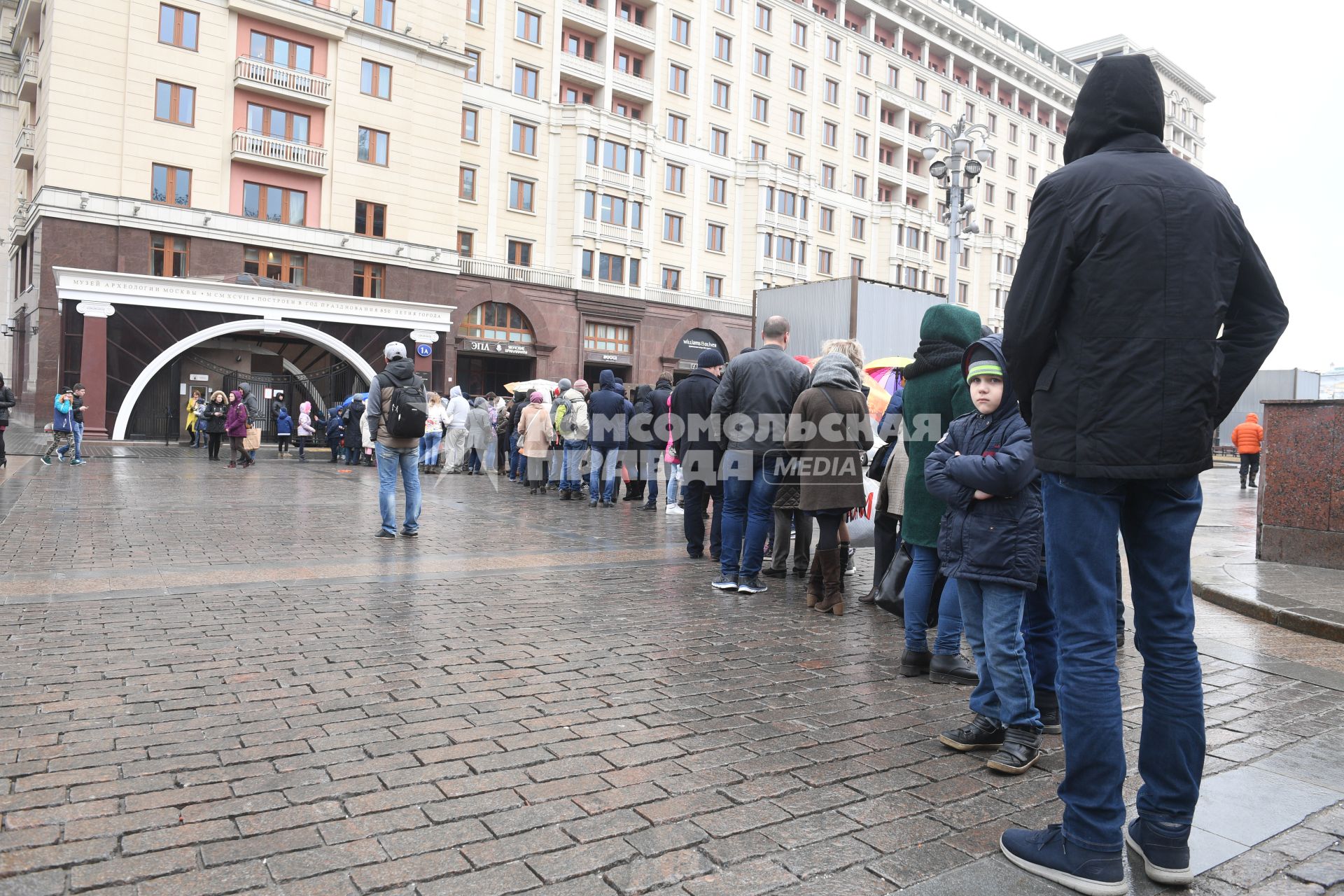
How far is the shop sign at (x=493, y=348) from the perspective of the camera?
1485 inches

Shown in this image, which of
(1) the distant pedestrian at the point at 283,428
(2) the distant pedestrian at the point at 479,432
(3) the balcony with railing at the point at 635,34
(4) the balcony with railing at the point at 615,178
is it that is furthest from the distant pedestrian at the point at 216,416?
(3) the balcony with railing at the point at 635,34

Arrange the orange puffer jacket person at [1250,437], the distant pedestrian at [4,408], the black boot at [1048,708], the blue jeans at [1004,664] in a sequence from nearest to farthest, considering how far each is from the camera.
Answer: the blue jeans at [1004,664] → the black boot at [1048,708] → the distant pedestrian at [4,408] → the orange puffer jacket person at [1250,437]

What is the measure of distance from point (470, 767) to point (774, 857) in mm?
1205

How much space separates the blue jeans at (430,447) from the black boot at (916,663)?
1634cm

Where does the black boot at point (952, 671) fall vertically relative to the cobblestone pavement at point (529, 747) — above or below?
above

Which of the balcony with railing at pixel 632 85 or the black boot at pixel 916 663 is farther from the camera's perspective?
the balcony with railing at pixel 632 85

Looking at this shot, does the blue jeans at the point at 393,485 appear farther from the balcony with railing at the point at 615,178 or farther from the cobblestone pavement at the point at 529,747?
the balcony with railing at the point at 615,178

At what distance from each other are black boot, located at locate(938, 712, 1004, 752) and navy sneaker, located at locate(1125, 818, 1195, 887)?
103cm

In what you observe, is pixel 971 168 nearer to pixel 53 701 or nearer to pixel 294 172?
pixel 53 701

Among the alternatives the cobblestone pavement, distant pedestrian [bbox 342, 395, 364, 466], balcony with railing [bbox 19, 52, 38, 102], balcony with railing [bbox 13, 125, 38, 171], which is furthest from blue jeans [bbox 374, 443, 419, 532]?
balcony with railing [bbox 19, 52, 38, 102]

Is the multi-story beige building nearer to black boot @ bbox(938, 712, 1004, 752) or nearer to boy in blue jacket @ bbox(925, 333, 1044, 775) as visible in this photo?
boy in blue jacket @ bbox(925, 333, 1044, 775)

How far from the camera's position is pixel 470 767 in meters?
3.33

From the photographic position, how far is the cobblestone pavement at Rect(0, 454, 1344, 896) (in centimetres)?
264

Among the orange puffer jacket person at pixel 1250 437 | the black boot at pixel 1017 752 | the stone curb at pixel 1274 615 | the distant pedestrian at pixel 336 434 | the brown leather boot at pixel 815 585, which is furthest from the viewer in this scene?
the distant pedestrian at pixel 336 434
